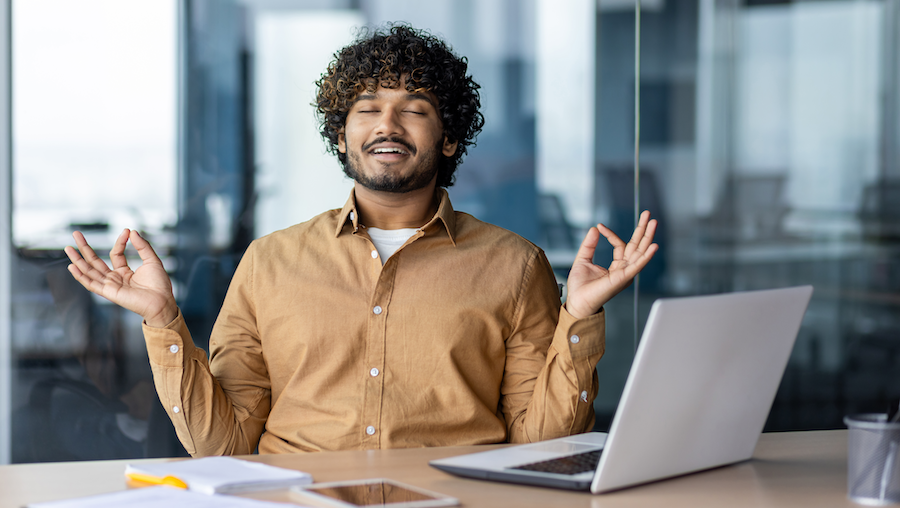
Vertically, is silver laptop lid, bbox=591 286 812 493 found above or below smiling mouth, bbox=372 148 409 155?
below

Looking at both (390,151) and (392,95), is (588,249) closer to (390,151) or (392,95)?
(390,151)

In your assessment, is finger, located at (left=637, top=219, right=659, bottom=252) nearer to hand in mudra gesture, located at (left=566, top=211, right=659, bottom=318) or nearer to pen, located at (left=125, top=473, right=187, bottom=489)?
hand in mudra gesture, located at (left=566, top=211, right=659, bottom=318)

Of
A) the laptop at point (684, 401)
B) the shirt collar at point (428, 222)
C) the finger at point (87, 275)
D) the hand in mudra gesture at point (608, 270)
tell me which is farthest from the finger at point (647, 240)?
the finger at point (87, 275)

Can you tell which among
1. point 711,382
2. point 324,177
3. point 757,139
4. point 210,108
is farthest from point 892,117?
point 711,382

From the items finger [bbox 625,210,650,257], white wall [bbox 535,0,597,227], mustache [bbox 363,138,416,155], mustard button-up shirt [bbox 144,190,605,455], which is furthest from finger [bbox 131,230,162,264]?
white wall [bbox 535,0,597,227]

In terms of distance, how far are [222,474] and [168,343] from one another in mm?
491

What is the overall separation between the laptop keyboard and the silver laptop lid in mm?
75

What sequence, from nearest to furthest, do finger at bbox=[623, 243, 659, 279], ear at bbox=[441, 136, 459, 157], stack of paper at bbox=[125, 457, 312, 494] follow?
stack of paper at bbox=[125, 457, 312, 494] < finger at bbox=[623, 243, 659, 279] < ear at bbox=[441, 136, 459, 157]

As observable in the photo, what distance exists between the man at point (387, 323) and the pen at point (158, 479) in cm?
43

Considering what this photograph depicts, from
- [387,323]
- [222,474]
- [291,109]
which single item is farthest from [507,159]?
[222,474]

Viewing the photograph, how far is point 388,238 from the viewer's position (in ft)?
6.67

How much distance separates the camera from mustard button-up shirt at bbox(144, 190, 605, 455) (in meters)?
1.80

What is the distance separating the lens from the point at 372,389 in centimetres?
184

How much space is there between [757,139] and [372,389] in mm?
2397
